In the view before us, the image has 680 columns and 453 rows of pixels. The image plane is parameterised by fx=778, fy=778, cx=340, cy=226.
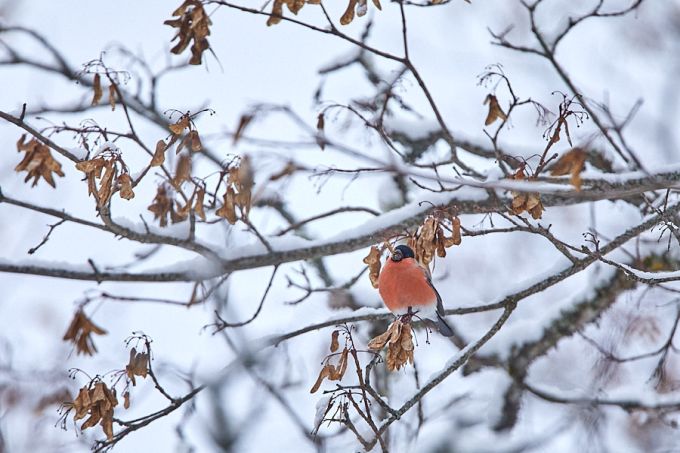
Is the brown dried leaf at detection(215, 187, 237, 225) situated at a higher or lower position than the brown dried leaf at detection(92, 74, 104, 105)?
lower

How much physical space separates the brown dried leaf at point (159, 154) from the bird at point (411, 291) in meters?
1.23

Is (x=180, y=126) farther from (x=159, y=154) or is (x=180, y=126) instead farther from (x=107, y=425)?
(x=107, y=425)

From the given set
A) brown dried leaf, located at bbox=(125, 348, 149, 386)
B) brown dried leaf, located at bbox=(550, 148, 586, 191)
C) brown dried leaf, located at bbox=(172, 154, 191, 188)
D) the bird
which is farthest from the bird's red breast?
brown dried leaf, located at bbox=(550, 148, 586, 191)

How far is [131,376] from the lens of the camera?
9.02ft

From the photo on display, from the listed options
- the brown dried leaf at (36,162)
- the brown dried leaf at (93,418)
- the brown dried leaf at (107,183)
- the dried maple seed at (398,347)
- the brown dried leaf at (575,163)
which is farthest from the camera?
the brown dried leaf at (36,162)

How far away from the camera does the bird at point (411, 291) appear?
136 inches

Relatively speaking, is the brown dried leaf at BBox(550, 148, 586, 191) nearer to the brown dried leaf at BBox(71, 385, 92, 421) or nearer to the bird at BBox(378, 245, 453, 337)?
the bird at BBox(378, 245, 453, 337)

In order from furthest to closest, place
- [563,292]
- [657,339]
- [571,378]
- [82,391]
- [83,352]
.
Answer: [563,292] → [571,378] → [657,339] → [83,352] → [82,391]

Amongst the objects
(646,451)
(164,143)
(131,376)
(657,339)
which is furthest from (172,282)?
(646,451)

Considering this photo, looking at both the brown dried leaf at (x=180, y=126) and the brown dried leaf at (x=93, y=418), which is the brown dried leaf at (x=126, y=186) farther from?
the brown dried leaf at (x=93, y=418)

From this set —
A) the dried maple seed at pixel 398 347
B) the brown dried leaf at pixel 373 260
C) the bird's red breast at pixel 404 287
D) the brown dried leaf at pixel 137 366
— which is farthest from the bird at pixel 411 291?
the brown dried leaf at pixel 137 366

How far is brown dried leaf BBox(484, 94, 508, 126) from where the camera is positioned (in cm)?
281

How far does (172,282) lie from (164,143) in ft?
3.44

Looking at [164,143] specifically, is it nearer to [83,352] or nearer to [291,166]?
[291,166]
